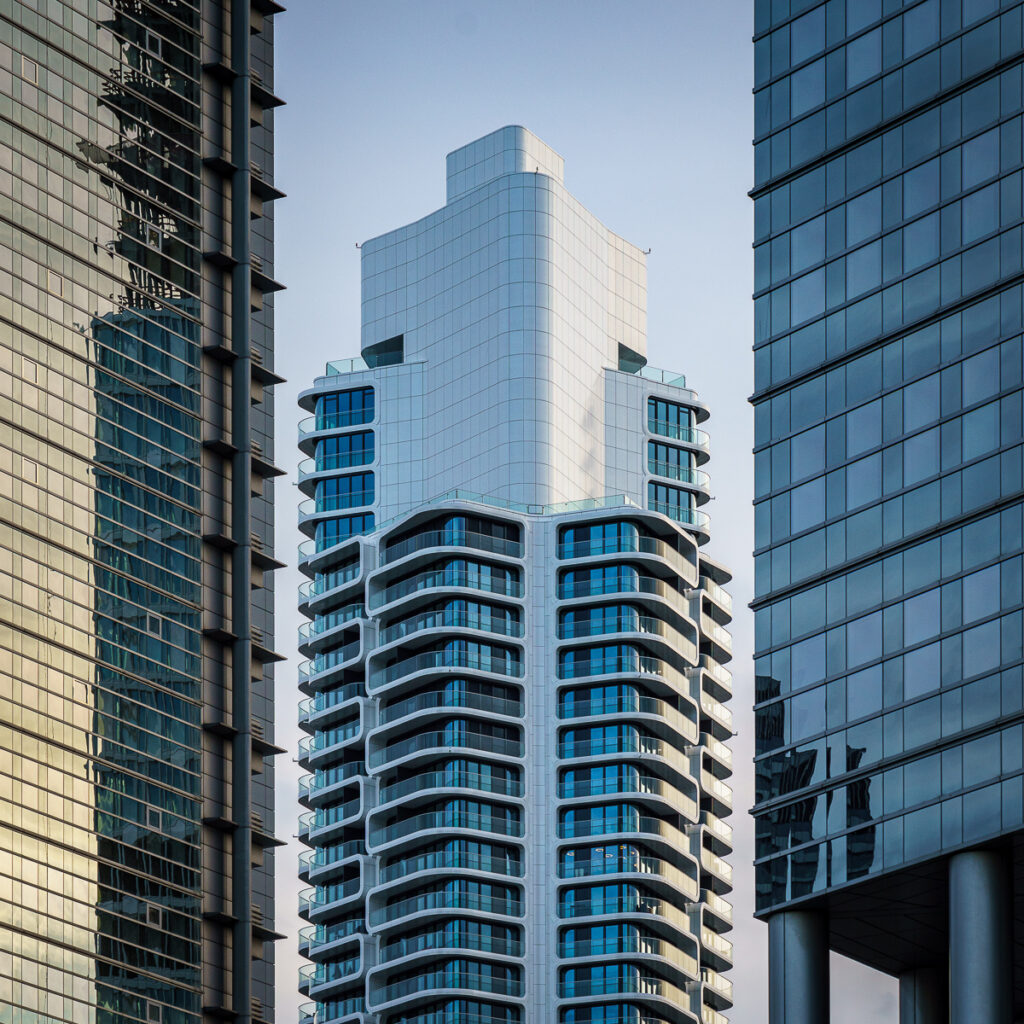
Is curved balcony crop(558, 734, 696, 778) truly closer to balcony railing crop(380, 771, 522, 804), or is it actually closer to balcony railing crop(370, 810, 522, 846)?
balcony railing crop(380, 771, 522, 804)

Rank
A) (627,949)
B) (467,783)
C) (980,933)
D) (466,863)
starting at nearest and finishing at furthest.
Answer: (980,933) → (627,949) → (466,863) → (467,783)

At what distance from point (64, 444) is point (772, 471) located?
148 ft

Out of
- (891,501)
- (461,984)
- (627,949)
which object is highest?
(891,501)

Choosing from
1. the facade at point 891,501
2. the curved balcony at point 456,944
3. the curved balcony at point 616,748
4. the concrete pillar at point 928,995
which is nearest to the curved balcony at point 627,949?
the curved balcony at point 456,944

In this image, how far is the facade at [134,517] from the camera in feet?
442

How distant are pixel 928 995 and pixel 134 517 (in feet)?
170

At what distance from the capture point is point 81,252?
144m

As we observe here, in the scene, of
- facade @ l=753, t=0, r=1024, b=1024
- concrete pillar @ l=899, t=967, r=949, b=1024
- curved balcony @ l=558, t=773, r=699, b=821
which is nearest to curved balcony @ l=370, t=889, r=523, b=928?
curved balcony @ l=558, t=773, r=699, b=821

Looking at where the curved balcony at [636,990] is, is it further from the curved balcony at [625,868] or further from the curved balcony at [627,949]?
the curved balcony at [625,868]

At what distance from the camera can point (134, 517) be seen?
143 meters

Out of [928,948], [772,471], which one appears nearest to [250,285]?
[772,471]

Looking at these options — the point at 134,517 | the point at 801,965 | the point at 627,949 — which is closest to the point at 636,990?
the point at 627,949

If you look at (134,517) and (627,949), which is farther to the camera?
(627,949)

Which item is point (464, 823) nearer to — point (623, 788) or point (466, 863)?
point (466, 863)
